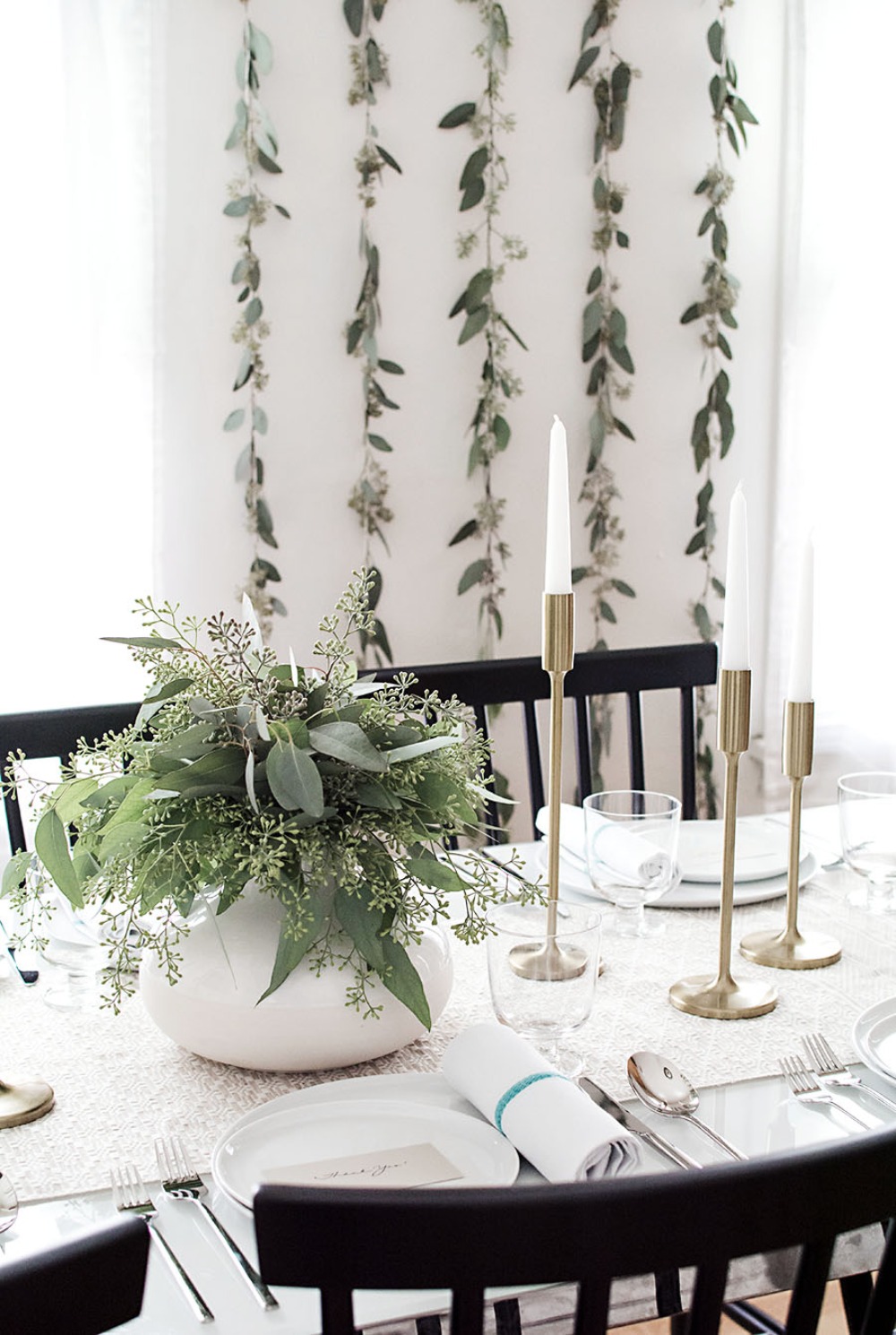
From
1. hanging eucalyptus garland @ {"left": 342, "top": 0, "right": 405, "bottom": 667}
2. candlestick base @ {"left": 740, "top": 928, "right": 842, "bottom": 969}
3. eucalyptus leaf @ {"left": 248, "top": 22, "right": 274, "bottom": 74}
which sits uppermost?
eucalyptus leaf @ {"left": 248, "top": 22, "right": 274, "bottom": 74}

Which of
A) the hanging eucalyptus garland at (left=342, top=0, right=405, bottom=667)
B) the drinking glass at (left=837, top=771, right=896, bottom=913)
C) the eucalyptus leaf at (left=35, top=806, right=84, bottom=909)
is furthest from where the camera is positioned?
the hanging eucalyptus garland at (left=342, top=0, right=405, bottom=667)

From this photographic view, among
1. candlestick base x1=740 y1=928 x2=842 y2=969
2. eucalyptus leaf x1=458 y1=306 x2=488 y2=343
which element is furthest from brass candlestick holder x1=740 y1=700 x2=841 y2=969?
eucalyptus leaf x1=458 y1=306 x2=488 y2=343

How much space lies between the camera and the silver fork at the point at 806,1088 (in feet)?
3.30

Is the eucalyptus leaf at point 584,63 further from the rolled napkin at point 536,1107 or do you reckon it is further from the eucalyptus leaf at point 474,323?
the rolled napkin at point 536,1107

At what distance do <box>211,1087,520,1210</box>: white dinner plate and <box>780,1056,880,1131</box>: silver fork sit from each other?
257 millimetres

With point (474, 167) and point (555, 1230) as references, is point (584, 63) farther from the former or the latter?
point (555, 1230)

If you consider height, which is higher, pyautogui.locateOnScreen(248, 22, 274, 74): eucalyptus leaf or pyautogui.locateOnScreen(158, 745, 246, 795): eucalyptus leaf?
pyautogui.locateOnScreen(248, 22, 274, 74): eucalyptus leaf

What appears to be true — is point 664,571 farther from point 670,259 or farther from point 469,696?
point 469,696

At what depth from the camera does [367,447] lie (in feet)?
8.61

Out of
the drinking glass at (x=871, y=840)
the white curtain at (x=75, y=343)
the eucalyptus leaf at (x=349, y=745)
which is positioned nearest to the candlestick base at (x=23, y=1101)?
the eucalyptus leaf at (x=349, y=745)

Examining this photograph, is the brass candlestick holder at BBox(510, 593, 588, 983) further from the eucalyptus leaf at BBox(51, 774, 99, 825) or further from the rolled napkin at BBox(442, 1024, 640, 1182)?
the eucalyptus leaf at BBox(51, 774, 99, 825)

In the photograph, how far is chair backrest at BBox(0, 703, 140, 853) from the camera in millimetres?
1596

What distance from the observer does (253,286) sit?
2.47 meters

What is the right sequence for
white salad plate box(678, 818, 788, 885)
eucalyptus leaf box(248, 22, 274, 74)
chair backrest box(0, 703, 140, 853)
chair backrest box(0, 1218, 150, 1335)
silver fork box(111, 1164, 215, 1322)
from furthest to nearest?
eucalyptus leaf box(248, 22, 274, 74) → chair backrest box(0, 703, 140, 853) → white salad plate box(678, 818, 788, 885) → silver fork box(111, 1164, 215, 1322) → chair backrest box(0, 1218, 150, 1335)
